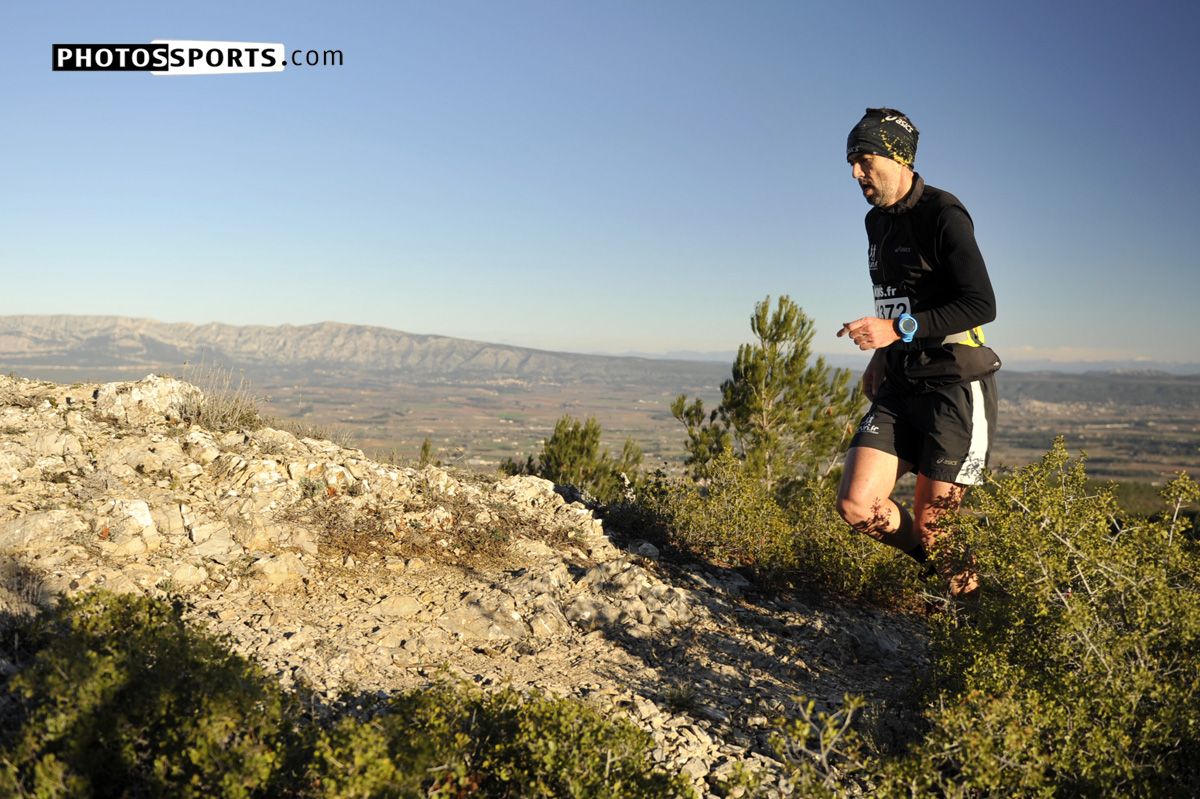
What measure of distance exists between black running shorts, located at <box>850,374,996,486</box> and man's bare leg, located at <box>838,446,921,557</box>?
68 millimetres

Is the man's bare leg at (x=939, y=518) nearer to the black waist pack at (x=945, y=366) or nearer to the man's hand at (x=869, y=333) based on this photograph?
the black waist pack at (x=945, y=366)

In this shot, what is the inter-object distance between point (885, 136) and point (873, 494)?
1.78m

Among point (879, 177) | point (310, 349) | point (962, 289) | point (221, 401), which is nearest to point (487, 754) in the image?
point (962, 289)

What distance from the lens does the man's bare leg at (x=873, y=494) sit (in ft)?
11.5

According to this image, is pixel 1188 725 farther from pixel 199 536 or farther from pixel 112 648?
pixel 199 536

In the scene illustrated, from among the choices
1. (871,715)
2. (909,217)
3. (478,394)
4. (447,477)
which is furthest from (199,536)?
(478,394)

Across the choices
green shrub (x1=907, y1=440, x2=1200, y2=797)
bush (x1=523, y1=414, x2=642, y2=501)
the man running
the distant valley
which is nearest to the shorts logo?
the man running

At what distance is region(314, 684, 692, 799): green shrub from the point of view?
5.78 feet

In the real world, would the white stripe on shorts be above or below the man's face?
below

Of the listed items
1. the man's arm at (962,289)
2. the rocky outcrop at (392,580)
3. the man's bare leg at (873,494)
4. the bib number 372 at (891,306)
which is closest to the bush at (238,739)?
the rocky outcrop at (392,580)

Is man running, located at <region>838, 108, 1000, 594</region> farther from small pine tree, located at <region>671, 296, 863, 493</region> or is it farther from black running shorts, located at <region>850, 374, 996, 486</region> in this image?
small pine tree, located at <region>671, 296, 863, 493</region>

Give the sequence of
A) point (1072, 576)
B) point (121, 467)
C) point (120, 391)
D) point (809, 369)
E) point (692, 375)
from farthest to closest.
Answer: point (692, 375)
point (809, 369)
point (120, 391)
point (121, 467)
point (1072, 576)

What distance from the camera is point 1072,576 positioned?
7.96ft

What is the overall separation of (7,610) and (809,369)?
11.1 meters
